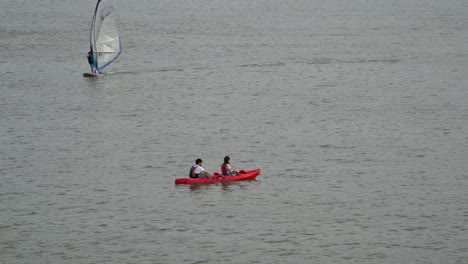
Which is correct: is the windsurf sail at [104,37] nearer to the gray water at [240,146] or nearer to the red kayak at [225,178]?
the gray water at [240,146]

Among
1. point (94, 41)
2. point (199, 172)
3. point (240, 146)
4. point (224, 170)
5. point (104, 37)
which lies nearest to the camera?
point (199, 172)

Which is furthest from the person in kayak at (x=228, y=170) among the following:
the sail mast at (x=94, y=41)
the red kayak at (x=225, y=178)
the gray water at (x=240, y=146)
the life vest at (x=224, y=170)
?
the sail mast at (x=94, y=41)

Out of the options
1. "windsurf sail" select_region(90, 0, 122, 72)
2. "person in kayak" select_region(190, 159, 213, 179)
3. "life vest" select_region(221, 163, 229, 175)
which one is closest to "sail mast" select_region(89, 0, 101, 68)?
"windsurf sail" select_region(90, 0, 122, 72)

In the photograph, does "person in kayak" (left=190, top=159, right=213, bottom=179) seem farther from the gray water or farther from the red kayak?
the gray water

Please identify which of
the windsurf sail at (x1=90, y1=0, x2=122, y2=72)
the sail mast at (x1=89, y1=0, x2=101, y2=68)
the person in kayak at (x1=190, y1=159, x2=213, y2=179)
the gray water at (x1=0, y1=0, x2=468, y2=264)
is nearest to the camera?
the gray water at (x1=0, y1=0, x2=468, y2=264)

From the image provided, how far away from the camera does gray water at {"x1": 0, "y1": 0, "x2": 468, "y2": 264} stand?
30.7 meters

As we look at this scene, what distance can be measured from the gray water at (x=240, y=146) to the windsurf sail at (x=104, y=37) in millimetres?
1301

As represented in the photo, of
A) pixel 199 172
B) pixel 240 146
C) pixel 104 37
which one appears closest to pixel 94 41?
pixel 104 37

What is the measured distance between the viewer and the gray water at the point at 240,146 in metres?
30.7

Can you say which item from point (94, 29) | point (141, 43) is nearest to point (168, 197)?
point (94, 29)

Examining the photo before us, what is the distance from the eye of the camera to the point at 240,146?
42594mm

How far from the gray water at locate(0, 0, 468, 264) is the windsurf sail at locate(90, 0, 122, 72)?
1301mm

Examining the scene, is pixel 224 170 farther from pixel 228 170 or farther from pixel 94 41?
pixel 94 41

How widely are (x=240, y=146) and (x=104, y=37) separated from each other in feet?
75.4
